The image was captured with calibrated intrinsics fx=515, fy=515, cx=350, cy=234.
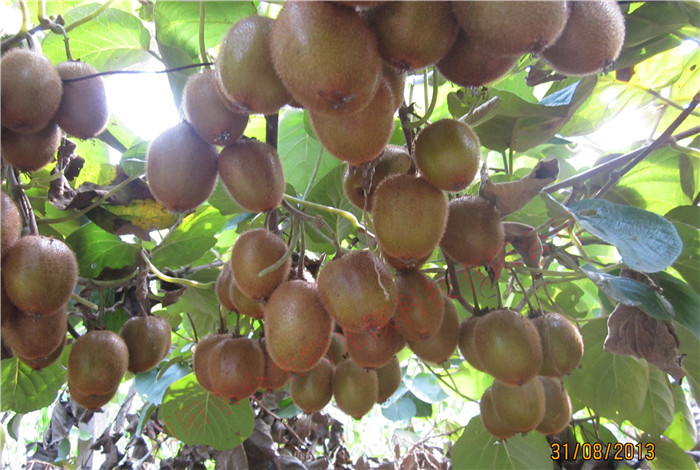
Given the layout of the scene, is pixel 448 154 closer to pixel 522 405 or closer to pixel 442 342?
pixel 442 342

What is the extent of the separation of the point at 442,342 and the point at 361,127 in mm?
538

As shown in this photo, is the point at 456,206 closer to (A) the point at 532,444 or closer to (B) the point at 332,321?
(B) the point at 332,321

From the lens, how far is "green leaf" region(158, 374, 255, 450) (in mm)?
1401

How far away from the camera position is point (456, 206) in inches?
35.3

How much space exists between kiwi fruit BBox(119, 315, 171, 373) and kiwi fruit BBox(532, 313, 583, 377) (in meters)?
0.82

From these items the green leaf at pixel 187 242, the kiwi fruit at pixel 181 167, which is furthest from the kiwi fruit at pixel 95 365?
the kiwi fruit at pixel 181 167

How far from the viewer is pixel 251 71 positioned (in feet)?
1.94

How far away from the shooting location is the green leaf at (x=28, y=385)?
51.9 inches

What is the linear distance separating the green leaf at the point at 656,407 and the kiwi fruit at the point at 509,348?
726 millimetres

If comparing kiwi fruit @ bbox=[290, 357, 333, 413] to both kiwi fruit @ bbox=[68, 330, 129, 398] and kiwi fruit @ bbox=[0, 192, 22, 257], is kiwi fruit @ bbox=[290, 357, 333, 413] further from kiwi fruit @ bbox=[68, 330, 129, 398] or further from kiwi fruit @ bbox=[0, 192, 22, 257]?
kiwi fruit @ bbox=[0, 192, 22, 257]

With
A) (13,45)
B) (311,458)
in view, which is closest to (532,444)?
(311,458)

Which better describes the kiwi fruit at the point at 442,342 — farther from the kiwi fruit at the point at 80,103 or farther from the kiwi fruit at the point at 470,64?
the kiwi fruit at the point at 80,103

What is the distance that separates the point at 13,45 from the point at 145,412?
1.30m

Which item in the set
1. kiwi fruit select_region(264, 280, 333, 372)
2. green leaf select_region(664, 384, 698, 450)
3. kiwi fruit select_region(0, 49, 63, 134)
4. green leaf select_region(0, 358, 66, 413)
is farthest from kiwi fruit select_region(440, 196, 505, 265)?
Result: green leaf select_region(664, 384, 698, 450)
